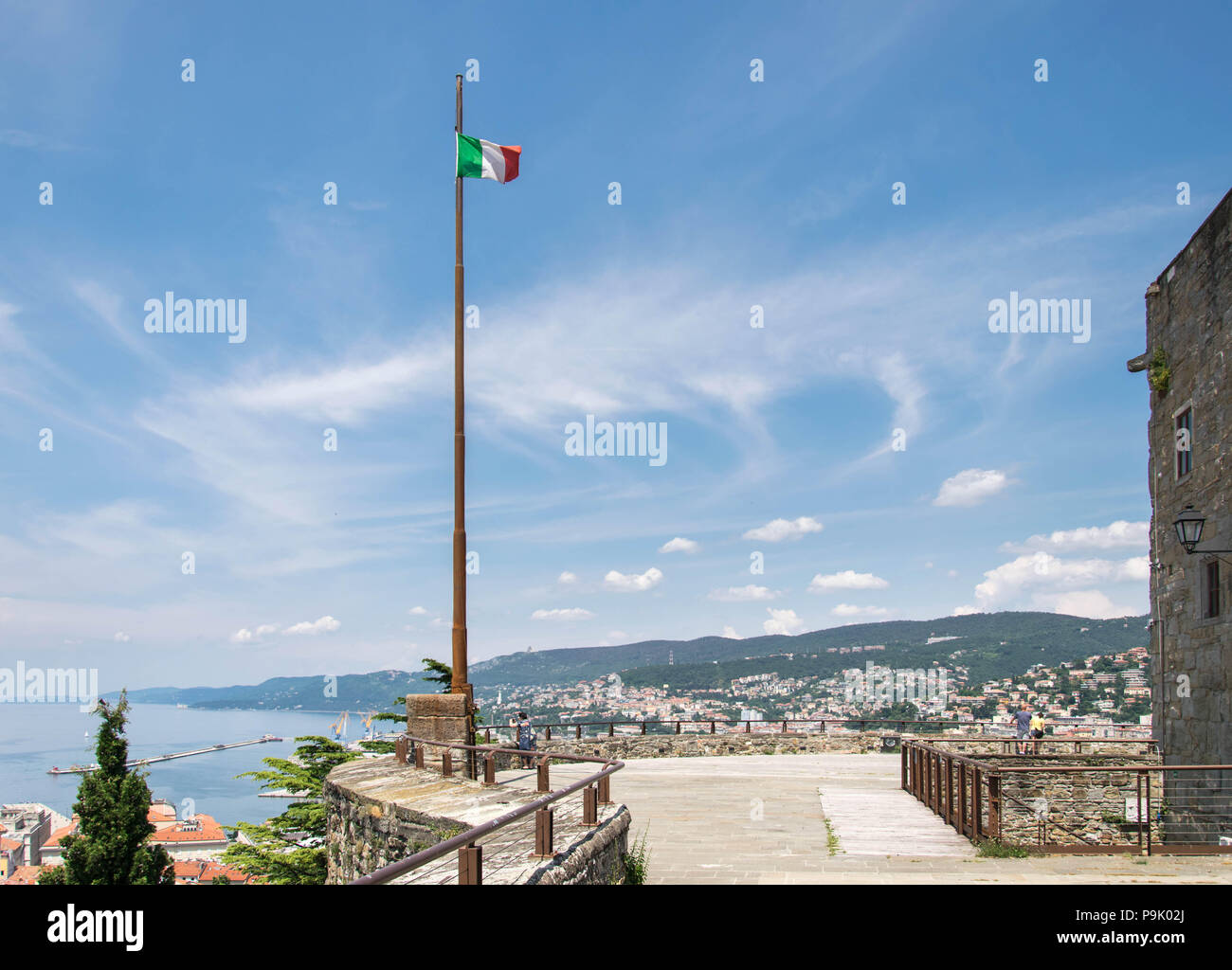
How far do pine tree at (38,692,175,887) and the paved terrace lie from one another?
1586 cm

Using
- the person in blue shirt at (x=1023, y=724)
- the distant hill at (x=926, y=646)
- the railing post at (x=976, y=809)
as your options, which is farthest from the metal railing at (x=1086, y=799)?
the distant hill at (x=926, y=646)

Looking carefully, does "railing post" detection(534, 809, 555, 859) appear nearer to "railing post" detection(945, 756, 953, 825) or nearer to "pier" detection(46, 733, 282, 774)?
"railing post" detection(945, 756, 953, 825)

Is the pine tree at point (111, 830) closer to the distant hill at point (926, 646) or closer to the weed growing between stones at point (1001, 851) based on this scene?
the weed growing between stones at point (1001, 851)

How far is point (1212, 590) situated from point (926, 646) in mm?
84854

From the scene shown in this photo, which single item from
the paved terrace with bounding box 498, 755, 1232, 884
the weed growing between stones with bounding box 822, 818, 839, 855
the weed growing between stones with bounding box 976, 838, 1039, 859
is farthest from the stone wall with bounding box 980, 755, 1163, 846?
the weed growing between stones with bounding box 976, 838, 1039, 859

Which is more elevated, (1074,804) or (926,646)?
(1074,804)

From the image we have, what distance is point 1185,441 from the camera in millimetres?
16719

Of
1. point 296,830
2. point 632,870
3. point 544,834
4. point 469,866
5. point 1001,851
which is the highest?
point 469,866

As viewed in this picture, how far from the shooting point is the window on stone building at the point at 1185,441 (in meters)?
16.4

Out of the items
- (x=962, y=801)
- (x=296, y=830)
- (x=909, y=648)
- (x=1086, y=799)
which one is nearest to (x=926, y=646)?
(x=909, y=648)

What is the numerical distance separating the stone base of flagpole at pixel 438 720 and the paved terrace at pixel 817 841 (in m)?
0.93

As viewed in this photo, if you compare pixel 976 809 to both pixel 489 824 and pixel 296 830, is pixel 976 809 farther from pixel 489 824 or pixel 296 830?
pixel 296 830
